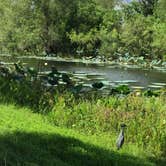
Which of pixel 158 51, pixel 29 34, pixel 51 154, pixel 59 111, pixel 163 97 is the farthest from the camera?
pixel 29 34

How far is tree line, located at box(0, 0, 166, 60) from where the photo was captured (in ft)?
179

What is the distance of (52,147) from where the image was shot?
766 centimetres

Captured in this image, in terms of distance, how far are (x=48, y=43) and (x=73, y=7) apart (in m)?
5.85

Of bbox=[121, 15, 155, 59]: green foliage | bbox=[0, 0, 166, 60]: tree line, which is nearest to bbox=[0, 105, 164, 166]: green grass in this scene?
bbox=[0, 0, 166, 60]: tree line

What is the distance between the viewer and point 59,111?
10.4 meters

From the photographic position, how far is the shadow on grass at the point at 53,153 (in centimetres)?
646

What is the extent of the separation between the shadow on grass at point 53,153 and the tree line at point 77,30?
1731 inches

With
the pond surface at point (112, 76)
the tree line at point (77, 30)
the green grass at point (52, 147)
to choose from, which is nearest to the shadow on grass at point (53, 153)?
the green grass at point (52, 147)

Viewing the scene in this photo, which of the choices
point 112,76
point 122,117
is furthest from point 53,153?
point 112,76

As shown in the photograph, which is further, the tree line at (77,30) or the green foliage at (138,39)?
the tree line at (77,30)

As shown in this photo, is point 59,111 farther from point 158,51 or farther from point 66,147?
point 158,51

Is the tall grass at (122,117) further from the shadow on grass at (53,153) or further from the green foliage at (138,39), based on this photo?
the green foliage at (138,39)

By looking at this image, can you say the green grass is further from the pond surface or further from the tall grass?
the pond surface

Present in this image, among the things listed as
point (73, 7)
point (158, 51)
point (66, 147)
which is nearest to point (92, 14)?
point (73, 7)
